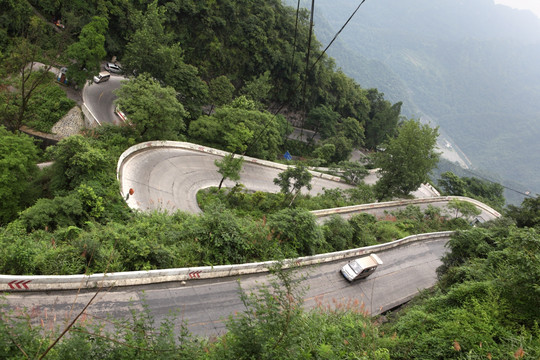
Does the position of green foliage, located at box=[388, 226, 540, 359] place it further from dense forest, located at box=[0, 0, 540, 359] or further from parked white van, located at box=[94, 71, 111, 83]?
parked white van, located at box=[94, 71, 111, 83]

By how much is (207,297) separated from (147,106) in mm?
17214

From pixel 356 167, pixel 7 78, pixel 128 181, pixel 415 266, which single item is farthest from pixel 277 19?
pixel 415 266

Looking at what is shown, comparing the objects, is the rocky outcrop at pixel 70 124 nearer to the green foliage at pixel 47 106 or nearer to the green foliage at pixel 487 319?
the green foliage at pixel 47 106

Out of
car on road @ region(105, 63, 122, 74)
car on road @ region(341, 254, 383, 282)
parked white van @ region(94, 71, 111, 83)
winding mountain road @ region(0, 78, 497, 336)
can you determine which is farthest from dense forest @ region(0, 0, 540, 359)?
parked white van @ region(94, 71, 111, 83)

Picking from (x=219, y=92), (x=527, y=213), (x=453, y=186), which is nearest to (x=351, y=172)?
(x=527, y=213)

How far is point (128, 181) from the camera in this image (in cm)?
1988

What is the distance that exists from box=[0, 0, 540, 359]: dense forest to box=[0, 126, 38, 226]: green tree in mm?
74

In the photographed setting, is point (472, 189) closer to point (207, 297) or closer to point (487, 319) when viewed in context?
point (487, 319)

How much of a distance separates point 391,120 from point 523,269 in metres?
63.5

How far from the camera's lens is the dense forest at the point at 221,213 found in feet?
21.0

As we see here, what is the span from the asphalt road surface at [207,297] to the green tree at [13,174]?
31.0ft

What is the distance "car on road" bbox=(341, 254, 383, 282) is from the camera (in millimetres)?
15386

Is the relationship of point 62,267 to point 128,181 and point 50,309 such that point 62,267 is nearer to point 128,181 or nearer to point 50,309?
point 50,309

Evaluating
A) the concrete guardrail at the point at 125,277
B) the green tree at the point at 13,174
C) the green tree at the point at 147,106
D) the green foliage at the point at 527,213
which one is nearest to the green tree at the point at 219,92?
the green tree at the point at 147,106
